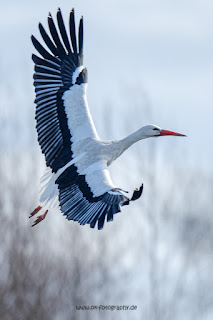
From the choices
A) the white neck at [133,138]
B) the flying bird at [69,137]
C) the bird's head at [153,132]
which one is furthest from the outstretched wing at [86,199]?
the bird's head at [153,132]

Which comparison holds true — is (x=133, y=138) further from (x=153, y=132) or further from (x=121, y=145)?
(x=153, y=132)

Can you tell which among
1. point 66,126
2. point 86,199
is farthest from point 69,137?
point 86,199

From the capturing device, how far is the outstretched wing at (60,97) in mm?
17641

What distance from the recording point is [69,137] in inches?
695

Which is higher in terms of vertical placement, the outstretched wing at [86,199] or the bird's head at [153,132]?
the bird's head at [153,132]

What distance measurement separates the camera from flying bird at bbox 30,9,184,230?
16859 millimetres

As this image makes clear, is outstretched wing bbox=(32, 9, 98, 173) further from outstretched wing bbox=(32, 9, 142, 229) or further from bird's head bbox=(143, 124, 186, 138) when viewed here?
bird's head bbox=(143, 124, 186, 138)

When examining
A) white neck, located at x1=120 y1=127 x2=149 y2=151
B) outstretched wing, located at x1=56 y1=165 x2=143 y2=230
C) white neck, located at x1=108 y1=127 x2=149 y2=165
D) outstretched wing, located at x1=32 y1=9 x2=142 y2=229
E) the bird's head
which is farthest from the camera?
the bird's head

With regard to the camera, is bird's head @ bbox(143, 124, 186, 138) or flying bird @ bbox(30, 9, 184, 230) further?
bird's head @ bbox(143, 124, 186, 138)

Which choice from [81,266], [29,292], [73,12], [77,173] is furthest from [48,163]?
[81,266]

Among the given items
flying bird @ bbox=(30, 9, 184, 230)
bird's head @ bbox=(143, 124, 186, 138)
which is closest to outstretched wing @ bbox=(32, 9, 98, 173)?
flying bird @ bbox=(30, 9, 184, 230)

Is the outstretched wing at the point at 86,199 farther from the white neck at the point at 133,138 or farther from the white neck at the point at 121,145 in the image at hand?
the white neck at the point at 133,138

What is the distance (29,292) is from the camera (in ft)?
84.1

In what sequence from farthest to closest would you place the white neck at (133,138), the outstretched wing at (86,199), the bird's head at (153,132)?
the bird's head at (153,132) < the white neck at (133,138) < the outstretched wing at (86,199)
